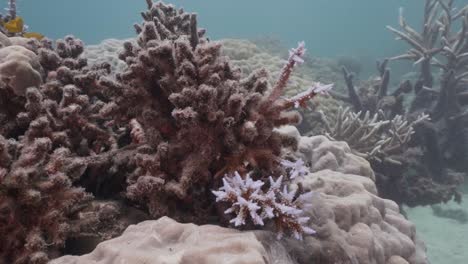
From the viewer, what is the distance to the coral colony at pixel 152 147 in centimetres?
201

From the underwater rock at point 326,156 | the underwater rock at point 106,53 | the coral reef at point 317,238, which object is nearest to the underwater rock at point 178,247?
the coral reef at point 317,238

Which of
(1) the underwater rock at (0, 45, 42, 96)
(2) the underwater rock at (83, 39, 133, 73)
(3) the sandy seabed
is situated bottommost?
(3) the sandy seabed

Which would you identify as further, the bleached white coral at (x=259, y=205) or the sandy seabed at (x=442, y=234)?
the sandy seabed at (x=442, y=234)

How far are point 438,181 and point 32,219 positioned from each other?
800 centimetres

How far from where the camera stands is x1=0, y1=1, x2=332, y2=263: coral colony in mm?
2006

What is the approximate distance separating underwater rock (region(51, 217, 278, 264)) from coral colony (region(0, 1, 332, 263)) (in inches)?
5.5

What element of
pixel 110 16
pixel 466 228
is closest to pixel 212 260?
pixel 466 228

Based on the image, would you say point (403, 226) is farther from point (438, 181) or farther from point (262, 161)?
point (438, 181)

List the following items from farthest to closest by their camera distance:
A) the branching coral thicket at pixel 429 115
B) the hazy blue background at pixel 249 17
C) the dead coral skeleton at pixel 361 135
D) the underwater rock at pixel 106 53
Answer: the hazy blue background at pixel 249 17
the branching coral thicket at pixel 429 115
the underwater rock at pixel 106 53
the dead coral skeleton at pixel 361 135

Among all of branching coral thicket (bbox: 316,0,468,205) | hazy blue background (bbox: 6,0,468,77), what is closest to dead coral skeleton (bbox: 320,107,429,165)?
branching coral thicket (bbox: 316,0,468,205)

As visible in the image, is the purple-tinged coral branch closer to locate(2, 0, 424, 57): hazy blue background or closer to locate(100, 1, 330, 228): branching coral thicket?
locate(100, 1, 330, 228): branching coral thicket

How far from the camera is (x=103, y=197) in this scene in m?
2.70

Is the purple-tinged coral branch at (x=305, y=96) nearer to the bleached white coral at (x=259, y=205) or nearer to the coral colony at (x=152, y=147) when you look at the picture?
the coral colony at (x=152, y=147)

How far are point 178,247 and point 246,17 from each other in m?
135
